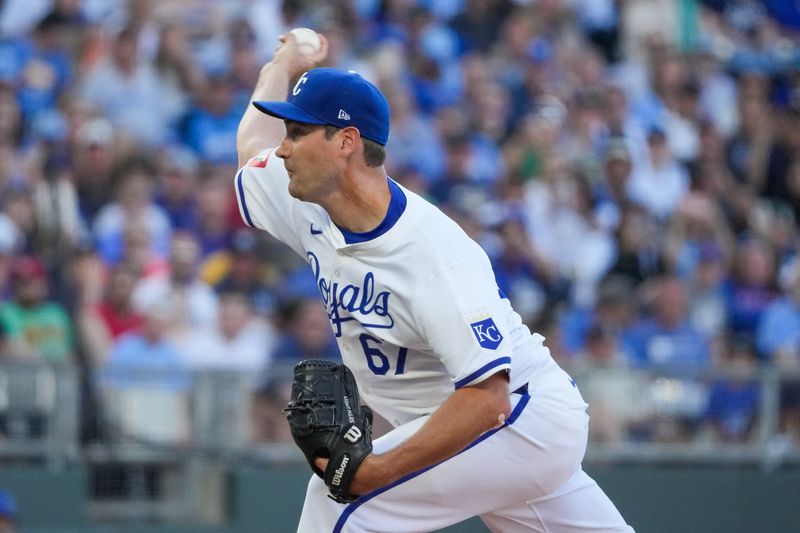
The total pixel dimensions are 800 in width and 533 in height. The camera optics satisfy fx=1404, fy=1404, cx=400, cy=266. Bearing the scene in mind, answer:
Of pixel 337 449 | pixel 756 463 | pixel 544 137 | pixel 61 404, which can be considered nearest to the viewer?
pixel 337 449

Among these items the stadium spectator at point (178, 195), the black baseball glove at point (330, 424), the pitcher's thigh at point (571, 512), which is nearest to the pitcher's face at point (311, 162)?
the black baseball glove at point (330, 424)

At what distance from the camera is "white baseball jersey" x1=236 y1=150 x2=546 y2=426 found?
4.18 meters

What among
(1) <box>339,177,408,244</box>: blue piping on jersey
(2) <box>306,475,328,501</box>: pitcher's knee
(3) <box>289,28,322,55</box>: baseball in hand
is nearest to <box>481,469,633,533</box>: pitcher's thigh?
(2) <box>306,475,328,501</box>: pitcher's knee

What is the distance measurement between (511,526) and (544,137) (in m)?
6.48

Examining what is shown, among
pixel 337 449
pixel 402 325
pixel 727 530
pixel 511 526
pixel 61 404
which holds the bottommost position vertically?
pixel 727 530

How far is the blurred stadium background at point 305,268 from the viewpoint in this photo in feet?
26.8

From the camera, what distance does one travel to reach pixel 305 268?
9.23m

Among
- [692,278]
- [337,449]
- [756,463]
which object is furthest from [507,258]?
[337,449]

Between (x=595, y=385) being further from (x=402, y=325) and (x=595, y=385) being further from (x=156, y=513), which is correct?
(x=402, y=325)

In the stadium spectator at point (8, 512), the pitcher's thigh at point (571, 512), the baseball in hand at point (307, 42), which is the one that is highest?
the baseball in hand at point (307, 42)

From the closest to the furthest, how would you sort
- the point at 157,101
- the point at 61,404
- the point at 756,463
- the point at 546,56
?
the point at 61,404 < the point at 756,463 < the point at 157,101 < the point at 546,56

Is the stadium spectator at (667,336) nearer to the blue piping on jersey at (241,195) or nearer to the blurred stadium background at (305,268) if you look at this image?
the blurred stadium background at (305,268)

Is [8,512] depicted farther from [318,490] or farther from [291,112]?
[291,112]

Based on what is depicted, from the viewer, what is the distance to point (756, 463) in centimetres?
874
